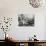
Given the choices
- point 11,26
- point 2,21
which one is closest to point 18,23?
point 11,26

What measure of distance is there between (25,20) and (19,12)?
0.33 metres

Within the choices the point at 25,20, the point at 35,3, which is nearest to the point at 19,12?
the point at 25,20

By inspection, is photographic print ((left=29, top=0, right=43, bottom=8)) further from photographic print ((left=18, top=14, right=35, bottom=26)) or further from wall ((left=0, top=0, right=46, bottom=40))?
photographic print ((left=18, top=14, right=35, bottom=26))

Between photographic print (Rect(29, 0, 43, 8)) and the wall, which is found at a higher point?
photographic print (Rect(29, 0, 43, 8))

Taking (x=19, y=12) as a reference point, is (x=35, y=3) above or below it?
above

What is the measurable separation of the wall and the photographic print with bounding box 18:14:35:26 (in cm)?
11

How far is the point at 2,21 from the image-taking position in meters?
4.45

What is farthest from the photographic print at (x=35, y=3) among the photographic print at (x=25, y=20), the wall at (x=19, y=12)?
the photographic print at (x=25, y=20)

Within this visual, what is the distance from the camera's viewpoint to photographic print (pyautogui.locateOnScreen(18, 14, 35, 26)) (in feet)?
14.8

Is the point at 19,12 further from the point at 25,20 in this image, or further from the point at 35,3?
the point at 35,3

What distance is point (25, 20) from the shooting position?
4.54 m

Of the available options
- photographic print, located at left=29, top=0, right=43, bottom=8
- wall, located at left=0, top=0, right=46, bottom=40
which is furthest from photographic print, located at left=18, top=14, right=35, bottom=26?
photographic print, located at left=29, top=0, right=43, bottom=8

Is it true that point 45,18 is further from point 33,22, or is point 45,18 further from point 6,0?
A: point 6,0

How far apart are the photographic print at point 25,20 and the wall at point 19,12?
11 centimetres
